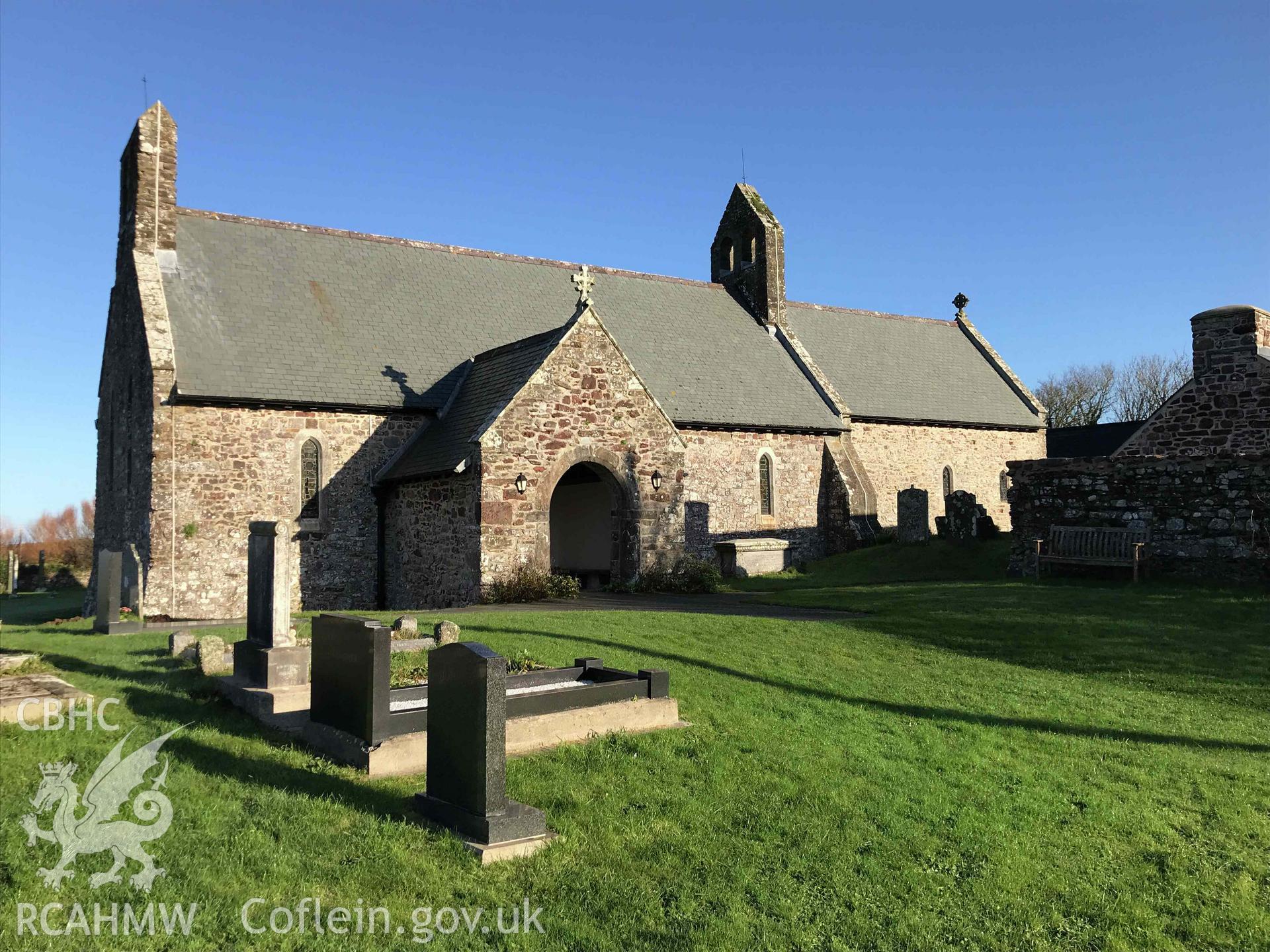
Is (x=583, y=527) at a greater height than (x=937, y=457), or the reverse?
(x=937, y=457)

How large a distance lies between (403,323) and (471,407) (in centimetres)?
500

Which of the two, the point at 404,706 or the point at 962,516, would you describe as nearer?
the point at 404,706

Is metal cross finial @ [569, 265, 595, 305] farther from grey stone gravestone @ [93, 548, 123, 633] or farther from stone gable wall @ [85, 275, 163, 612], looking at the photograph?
grey stone gravestone @ [93, 548, 123, 633]

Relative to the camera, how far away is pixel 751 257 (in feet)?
109

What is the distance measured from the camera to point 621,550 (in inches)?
808

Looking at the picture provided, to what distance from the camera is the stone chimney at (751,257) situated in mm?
32312

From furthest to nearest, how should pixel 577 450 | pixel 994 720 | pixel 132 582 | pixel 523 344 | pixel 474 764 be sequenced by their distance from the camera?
pixel 523 344
pixel 132 582
pixel 577 450
pixel 994 720
pixel 474 764

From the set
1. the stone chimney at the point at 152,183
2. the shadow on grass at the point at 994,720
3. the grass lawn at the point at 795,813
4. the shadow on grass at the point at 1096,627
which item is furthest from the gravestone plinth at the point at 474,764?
the stone chimney at the point at 152,183

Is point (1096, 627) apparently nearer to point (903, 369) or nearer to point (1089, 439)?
point (903, 369)

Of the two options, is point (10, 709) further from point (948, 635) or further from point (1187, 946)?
point (948, 635)

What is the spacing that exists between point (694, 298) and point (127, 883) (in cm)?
2883

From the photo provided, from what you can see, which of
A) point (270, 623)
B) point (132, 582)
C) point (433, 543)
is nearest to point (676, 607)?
point (433, 543)

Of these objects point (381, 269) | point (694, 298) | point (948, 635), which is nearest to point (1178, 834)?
point (948, 635)

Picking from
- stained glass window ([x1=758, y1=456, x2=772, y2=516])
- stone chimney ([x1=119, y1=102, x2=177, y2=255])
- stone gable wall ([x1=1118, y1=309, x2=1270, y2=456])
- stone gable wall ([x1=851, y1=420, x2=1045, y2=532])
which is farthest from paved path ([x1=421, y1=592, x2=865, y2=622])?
stone chimney ([x1=119, y1=102, x2=177, y2=255])
